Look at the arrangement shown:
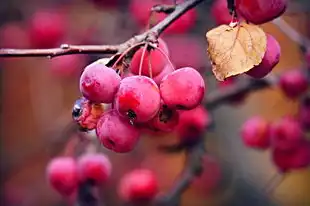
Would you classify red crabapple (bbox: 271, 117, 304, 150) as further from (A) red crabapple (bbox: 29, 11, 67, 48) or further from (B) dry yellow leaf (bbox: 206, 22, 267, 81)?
(A) red crabapple (bbox: 29, 11, 67, 48)

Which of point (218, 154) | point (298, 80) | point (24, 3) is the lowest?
point (218, 154)

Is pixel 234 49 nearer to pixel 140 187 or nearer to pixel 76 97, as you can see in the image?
pixel 140 187

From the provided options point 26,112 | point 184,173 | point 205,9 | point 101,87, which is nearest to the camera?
point 101,87

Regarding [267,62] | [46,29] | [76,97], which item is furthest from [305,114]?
[76,97]

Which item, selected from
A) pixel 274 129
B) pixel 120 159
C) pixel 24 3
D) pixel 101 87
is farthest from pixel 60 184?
pixel 120 159

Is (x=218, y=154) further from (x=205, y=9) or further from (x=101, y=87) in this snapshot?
(x=101, y=87)

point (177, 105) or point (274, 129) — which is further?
point (274, 129)

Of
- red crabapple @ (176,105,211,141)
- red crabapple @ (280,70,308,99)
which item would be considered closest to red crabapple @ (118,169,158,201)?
red crabapple @ (176,105,211,141)
